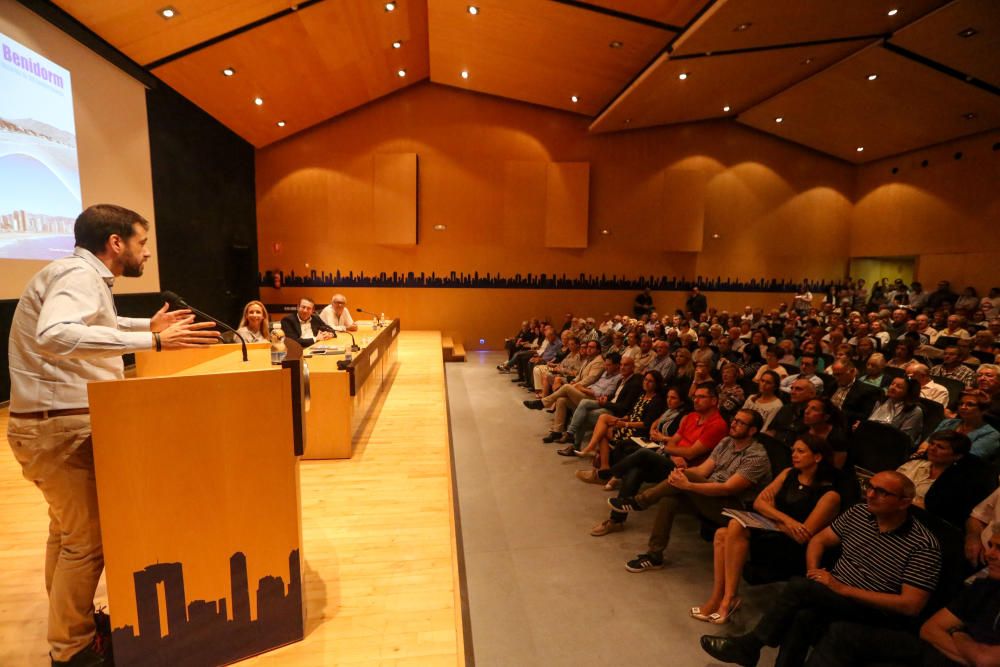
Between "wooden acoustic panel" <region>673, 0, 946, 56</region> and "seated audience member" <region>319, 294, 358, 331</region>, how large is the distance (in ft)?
17.8

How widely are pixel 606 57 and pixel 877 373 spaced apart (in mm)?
5938

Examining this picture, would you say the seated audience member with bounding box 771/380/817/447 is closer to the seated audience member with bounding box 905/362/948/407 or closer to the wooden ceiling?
the seated audience member with bounding box 905/362/948/407

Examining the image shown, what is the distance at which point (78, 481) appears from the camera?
4.60 ft

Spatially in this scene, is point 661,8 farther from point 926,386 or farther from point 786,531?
point 786,531

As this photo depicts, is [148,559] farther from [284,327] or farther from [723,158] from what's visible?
[723,158]

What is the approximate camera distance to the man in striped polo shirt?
1808mm

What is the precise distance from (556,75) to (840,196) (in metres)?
7.72

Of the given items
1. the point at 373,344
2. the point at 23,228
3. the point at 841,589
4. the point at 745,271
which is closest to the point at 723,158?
the point at 745,271

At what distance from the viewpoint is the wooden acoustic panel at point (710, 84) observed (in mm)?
7196

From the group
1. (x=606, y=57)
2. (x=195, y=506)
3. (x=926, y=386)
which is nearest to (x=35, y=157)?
(x=195, y=506)

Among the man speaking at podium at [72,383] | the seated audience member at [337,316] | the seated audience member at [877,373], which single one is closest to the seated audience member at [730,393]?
the seated audience member at [877,373]

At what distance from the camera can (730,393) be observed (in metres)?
4.01

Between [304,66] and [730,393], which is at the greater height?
[304,66]

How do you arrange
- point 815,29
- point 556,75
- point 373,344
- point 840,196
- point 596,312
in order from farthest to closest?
point 840,196 < point 596,312 < point 556,75 < point 815,29 < point 373,344
